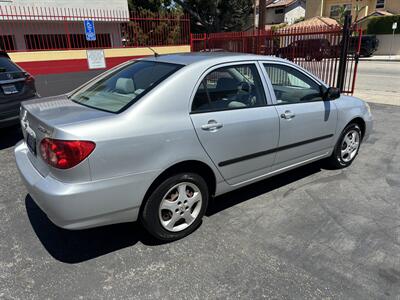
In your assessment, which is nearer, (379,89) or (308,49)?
(308,49)

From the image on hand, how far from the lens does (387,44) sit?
33.4 m

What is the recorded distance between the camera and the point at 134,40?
51.2ft

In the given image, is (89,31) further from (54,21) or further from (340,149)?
(340,149)

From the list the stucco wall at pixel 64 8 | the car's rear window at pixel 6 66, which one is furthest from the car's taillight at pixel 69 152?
the stucco wall at pixel 64 8

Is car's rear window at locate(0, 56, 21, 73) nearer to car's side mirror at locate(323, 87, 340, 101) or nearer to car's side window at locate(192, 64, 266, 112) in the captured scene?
car's side window at locate(192, 64, 266, 112)

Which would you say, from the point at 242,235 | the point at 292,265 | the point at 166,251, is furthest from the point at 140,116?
Answer: the point at 292,265

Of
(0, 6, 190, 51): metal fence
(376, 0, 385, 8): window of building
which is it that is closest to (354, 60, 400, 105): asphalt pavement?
(0, 6, 190, 51): metal fence

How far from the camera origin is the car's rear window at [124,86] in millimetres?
2959

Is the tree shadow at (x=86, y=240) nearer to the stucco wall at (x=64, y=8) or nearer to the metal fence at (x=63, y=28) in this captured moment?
the metal fence at (x=63, y=28)

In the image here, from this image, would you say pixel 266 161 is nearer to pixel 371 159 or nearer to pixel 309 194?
pixel 309 194

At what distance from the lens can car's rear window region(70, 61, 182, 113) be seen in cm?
296

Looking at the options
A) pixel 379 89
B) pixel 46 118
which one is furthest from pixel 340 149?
pixel 379 89

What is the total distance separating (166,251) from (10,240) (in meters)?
1.45

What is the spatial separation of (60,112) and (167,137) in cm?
95
